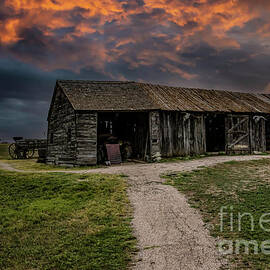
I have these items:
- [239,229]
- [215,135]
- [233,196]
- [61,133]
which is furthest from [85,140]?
[215,135]

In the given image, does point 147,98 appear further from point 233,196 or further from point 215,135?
point 233,196

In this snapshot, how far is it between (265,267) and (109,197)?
535 cm

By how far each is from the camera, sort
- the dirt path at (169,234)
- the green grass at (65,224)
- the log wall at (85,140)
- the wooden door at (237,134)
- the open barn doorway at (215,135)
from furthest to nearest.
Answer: the open barn doorway at (215,135) → the wooden door at (237,134) → the log wall at (85,140) → the green grass at (65,224) → the dirt path at (169,234)

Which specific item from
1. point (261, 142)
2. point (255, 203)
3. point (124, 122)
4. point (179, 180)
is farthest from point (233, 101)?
point (255, 203)

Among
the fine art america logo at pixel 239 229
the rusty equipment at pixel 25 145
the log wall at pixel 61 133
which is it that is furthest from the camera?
the rusty equipment at pixel 25 145

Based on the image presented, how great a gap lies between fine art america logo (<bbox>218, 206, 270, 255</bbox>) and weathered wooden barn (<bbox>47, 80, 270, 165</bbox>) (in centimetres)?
1160

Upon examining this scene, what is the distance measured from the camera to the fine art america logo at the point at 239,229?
4535 millimetres

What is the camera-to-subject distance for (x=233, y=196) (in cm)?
792

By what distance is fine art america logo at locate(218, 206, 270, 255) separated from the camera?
454cm

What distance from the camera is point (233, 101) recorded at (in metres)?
24.5

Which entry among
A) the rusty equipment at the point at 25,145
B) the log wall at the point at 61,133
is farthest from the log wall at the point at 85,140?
the rusty equipment at the point at 25,145

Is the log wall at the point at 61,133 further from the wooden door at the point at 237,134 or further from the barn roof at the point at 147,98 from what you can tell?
the wooden door at the point at 237,134

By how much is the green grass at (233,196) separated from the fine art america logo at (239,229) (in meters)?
0.02

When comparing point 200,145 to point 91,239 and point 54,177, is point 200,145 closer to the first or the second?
point 54,177
